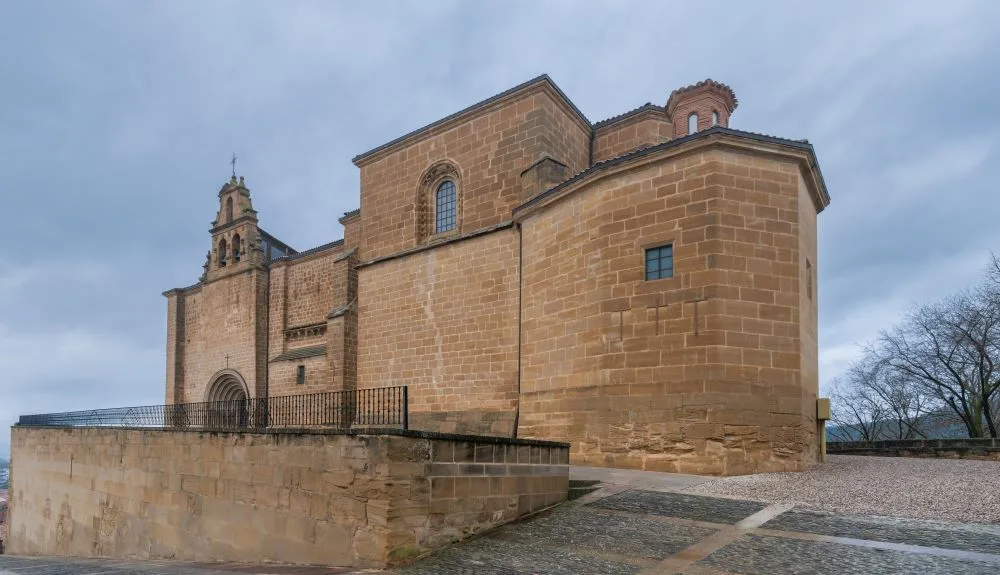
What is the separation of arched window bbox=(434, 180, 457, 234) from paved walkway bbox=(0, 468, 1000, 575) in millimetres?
11428

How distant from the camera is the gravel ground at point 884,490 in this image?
799cm

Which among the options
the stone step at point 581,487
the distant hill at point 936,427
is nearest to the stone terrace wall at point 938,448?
the distant hill at point 936,427

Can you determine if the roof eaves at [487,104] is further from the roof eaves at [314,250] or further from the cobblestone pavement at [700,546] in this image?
the cobblestone pavement at [700,546]

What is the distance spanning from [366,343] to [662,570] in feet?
47.6

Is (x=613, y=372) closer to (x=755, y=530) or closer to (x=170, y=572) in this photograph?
(x=755, y=530)

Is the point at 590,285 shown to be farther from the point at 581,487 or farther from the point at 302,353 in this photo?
the point at 302,353

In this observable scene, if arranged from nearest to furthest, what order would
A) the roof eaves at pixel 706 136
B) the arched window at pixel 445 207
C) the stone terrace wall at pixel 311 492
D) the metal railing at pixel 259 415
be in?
the stone terrace wall at pixel 311 492, the roof eaves at pixel 706 136, the metal railing at pixel 259 415, the arched window at pixel 445 207

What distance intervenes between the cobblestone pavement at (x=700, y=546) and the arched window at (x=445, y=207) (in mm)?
11579

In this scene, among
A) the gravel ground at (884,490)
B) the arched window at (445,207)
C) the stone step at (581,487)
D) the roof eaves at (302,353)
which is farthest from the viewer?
the roof eaves at (302,353)

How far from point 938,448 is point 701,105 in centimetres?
1207

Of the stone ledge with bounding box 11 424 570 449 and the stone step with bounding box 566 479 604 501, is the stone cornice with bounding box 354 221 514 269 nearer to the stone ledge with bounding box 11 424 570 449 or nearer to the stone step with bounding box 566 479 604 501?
the stone step with bounding box 566 479 604 501

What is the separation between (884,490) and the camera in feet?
30.2

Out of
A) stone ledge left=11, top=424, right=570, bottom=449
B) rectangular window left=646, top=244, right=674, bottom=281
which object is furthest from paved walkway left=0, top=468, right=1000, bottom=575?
rectangular window left=646, top=244, right=674, bottom=281

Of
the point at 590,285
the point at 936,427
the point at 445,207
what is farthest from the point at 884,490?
the point at 936,427
